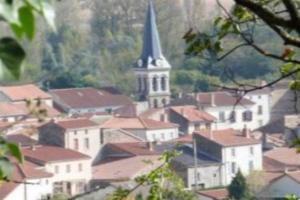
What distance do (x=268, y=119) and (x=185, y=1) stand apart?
60.8ft

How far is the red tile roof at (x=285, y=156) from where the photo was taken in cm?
2902

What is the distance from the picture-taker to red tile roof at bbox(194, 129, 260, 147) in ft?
99.8

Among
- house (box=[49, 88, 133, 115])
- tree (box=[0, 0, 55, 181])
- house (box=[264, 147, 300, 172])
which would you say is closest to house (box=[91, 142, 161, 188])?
house (box=[264, 147, 300, 172])

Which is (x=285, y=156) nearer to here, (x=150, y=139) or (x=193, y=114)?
(x=150, y=139)

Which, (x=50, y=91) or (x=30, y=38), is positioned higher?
(x=30, y=38)

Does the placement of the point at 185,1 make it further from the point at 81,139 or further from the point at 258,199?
the point at 258,199

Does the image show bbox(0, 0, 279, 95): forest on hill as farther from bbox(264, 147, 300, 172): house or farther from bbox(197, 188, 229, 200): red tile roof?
bbox(197, 188, 229, 200): red tile roof

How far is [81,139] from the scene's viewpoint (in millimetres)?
31484

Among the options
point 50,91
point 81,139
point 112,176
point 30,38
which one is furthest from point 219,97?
point 30,38

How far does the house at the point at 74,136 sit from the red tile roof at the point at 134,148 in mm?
517

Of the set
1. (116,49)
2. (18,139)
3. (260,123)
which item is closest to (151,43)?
(260,123)

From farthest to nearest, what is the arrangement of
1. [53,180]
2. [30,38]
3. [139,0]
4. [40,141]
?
[139,0] < [40,141] < [53,180] < [30,38]

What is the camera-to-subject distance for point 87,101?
4078 cm

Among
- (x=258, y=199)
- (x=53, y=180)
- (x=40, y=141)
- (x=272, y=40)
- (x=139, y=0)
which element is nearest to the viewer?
(x=258, y=199)
